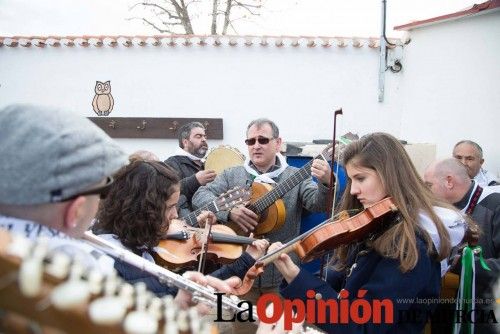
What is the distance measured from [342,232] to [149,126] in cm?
665

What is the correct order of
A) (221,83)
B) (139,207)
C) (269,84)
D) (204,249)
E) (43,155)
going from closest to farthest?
(43,155), (139,207), (204,249), (269,84), (221,83)

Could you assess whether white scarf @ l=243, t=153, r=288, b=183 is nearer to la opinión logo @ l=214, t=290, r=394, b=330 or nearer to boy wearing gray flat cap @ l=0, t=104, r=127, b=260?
la opinión logo @ l=214, t=290, r=394, b=330

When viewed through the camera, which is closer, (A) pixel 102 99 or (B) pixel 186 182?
(B) pixel 186 182

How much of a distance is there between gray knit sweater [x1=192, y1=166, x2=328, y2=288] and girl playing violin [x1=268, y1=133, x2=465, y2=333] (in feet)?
3.77

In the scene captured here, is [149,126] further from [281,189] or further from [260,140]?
[281,189]

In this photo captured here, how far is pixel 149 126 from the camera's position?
8234 millimetres

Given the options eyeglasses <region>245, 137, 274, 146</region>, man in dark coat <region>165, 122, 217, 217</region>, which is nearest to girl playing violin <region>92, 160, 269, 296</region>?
eyeglasses <region>245, 137, 274, 146</region>

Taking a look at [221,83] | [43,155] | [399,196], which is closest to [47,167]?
[43,155]

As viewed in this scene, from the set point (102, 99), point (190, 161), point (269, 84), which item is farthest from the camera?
point (102, 99)

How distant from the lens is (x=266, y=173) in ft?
12.6

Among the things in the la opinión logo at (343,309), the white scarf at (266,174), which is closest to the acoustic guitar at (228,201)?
the white scarf at (266,174)

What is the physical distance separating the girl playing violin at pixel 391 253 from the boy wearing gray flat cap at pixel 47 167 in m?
1.24

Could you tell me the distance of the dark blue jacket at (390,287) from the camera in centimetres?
185

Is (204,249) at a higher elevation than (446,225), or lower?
lower
